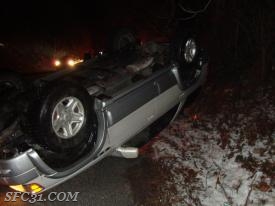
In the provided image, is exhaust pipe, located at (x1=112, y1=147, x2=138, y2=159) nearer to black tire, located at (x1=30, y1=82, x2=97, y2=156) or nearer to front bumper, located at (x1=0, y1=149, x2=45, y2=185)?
black tire, located at (x1=30, y1=82, x2=97, y2=156)

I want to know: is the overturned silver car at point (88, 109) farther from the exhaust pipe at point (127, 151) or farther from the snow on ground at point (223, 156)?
the snow on ground at point (223, 156)

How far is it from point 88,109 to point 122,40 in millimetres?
2392

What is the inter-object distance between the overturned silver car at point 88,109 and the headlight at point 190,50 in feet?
0.05

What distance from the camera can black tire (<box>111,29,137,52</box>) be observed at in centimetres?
562

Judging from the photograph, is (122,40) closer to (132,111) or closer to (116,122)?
(132,111)

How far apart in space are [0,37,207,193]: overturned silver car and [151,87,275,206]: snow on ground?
54 centimetres

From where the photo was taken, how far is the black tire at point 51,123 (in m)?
3.20

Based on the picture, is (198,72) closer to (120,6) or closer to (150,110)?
(150,110)

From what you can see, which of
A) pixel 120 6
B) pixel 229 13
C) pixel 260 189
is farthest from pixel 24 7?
pixel 260 189

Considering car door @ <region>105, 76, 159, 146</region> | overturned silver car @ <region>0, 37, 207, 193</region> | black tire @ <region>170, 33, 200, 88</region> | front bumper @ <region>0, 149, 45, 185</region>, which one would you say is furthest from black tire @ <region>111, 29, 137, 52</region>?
front bumper @ <region>0, 149, 45, 185</region>

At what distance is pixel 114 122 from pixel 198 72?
2.00 meters

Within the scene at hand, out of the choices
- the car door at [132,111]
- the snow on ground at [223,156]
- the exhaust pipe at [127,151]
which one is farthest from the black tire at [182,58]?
the exhaust pipe at [127,151]

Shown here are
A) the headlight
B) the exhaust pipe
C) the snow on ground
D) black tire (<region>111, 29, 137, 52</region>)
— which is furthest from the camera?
black tire (<region>111, 29, 137, 52</region>)

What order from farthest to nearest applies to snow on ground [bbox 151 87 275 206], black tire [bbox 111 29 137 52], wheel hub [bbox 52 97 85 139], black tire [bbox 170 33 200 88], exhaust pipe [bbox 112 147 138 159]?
black tire [bbox 111 29 137 52] < black tire [bbox 170 33 200 88] < exhaust pipe [bbox 112 147 138 159] < snow on ground [bbox 151 87 275 206] < wheel hub [bbox 52 97 85 139]
